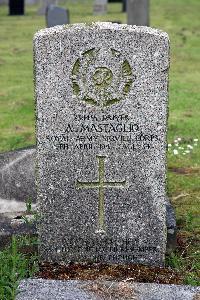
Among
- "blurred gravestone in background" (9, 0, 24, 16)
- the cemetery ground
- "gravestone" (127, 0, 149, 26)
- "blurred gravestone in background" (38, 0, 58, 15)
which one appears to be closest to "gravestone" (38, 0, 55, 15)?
"blurred gravestone in background" (38, 0, 58, 15)

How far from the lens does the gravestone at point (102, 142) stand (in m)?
4.70

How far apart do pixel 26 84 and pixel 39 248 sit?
811 centimetres

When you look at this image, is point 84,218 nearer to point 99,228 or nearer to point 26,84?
point 99,228

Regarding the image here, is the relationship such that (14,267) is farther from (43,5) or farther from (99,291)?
(43,5)

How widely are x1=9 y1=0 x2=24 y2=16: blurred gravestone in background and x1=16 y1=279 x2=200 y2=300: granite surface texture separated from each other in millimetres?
20618

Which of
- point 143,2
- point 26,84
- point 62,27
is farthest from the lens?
point 143,2

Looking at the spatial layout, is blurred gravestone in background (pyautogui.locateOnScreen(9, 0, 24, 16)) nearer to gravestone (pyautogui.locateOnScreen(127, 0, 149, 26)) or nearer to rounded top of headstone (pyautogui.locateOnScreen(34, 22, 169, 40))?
gravestone (pyautogui.locateOnScreen(127, 0, 149, 26))

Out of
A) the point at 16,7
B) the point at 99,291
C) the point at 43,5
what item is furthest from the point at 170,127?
the point at 16,7

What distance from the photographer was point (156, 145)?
4.84m

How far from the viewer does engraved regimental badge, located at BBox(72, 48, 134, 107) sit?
471 centimetres

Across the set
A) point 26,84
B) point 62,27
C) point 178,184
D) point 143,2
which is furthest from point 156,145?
point 143,2

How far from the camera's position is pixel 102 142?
15.9 feet

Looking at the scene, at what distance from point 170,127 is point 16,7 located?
1568cm

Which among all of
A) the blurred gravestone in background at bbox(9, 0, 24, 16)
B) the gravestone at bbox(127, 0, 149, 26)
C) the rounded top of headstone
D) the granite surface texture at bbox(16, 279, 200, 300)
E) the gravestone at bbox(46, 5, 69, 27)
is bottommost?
the blurred gravestone in background at bbox(9, 0, 24, 16)
